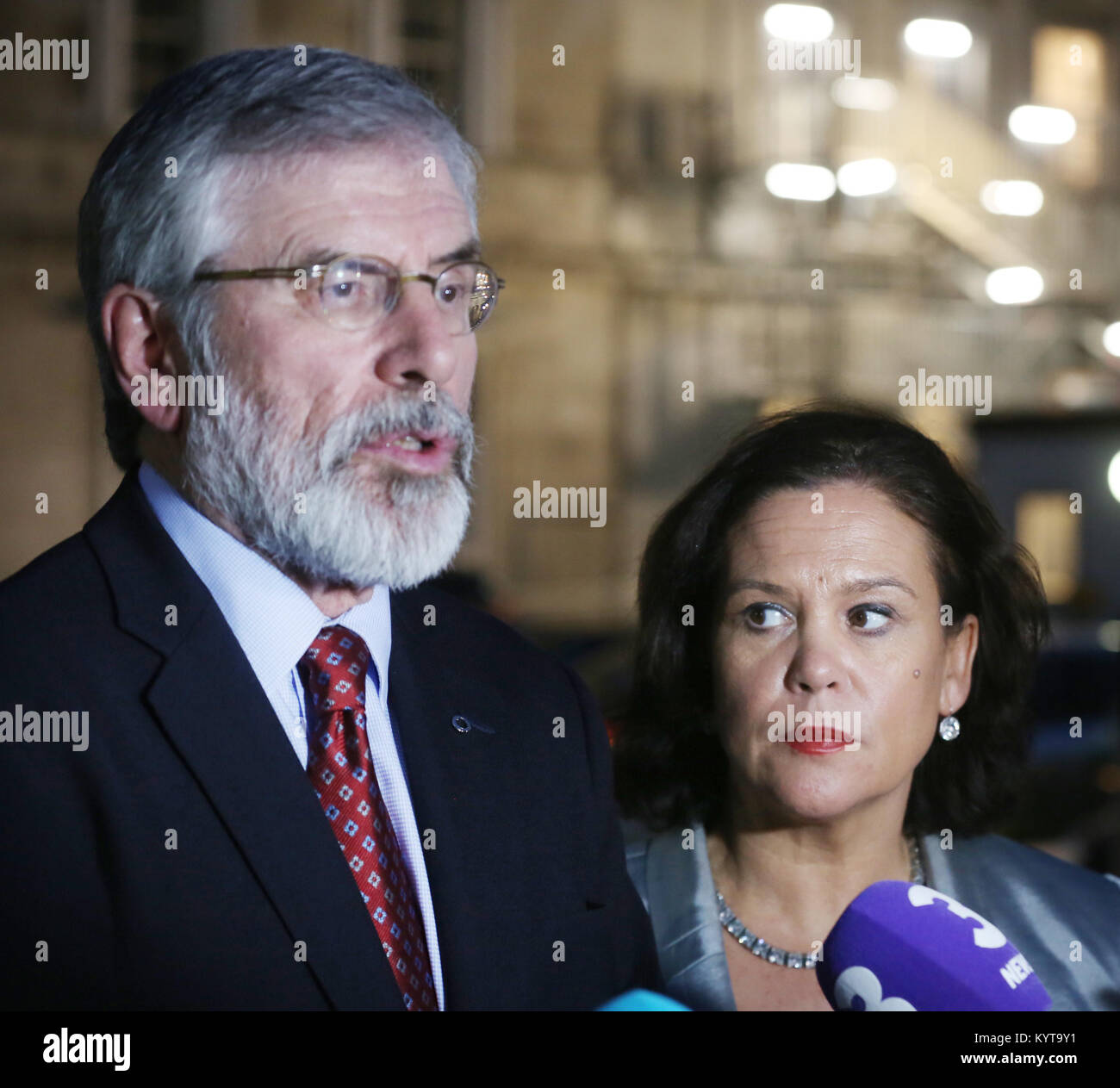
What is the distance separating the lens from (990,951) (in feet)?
5.02

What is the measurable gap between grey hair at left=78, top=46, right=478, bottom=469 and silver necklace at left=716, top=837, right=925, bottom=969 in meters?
1.27

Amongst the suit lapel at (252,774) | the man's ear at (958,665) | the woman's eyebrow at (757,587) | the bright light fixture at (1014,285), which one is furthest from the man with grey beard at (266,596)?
the bright light fixture at (1014,285)

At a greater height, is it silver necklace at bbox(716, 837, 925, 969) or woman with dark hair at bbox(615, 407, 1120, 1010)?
woman with dark hair at bbox(615, 407, 1120, 1010)

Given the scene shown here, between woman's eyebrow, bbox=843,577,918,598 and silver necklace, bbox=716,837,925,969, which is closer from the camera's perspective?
woman's eyebrow, bbox=843,577,918,598

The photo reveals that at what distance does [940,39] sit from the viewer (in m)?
15.3

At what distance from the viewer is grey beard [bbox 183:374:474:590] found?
1.67 m

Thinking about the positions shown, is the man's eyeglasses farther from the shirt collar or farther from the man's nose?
the shirt collar

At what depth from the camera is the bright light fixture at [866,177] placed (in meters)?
14.6

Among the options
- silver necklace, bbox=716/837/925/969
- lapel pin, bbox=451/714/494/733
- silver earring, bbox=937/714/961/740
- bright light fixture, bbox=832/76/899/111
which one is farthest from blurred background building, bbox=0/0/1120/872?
lapel pin, bbox=451/714/494/733

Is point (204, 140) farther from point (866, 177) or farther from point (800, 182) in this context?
point (866, 177)

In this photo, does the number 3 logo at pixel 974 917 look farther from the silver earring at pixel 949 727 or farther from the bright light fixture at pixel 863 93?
the bright light fixture at pixel 863 93

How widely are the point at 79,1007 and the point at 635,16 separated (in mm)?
13489

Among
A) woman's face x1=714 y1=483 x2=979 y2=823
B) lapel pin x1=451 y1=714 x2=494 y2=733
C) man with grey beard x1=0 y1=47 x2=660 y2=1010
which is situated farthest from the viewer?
woman's face x1=714 y1=483 x2=979 y2=823

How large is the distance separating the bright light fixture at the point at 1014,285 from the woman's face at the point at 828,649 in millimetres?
14047
